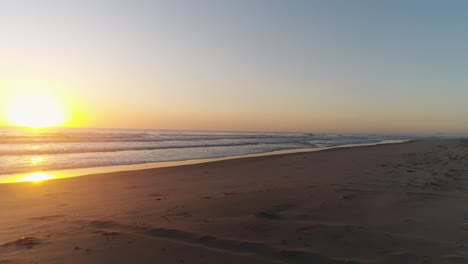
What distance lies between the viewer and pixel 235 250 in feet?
16.4

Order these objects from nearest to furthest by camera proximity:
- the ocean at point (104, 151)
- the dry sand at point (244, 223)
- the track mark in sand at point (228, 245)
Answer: the track mark in sand at point (228, 245)
the dry sand at point (244, 223)
the ocean at point (104, 151)

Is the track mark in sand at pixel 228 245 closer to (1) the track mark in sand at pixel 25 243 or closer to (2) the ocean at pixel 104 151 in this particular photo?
(1) the track mark in sand at pixel 25 243

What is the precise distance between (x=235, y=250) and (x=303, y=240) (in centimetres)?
99

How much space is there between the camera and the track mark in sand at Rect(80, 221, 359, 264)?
466 centimetres

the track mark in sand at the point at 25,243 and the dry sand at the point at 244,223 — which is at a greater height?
the dry sand at the point at 244,223

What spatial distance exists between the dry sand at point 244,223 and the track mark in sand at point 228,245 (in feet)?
0.05

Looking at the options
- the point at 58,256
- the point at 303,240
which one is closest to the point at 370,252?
the point at 303,240

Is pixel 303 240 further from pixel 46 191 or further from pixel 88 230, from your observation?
pixel 46 191

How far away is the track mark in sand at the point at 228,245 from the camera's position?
183 inches

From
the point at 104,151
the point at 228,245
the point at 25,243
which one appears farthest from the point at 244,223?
the point at 104,151

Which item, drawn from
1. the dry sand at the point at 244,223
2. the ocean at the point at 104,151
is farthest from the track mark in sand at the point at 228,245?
the ocean at the point at 104,151

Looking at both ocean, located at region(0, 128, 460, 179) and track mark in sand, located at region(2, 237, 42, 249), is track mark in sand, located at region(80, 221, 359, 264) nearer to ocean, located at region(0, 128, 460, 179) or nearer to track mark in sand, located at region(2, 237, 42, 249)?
track mark in sand, located at region(2, 237, 42, 249)

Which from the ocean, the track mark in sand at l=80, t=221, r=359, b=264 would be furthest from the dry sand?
the ocean

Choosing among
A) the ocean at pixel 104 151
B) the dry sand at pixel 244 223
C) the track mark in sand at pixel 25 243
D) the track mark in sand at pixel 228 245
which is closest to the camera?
the track mark in sand at pixel 228 245
